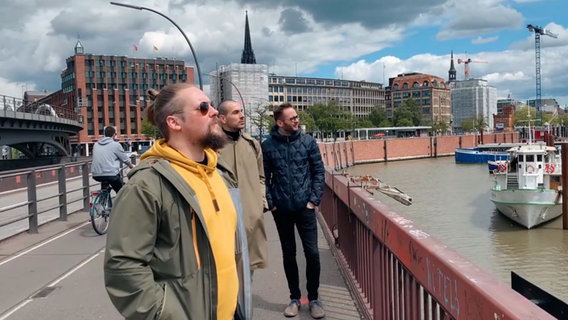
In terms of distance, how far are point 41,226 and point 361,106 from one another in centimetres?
15663

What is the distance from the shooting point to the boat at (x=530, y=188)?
2355 centimetres

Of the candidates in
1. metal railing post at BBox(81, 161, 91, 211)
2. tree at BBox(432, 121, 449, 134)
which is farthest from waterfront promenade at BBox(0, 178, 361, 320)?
tree at BBox(432, 121, 449, 134)

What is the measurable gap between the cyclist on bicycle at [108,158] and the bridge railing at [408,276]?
4999 millimetres

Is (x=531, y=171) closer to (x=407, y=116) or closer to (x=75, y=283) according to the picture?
(x=75, y=283)

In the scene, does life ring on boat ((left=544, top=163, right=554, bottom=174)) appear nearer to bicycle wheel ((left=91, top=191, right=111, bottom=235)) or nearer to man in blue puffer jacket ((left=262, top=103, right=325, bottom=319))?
bicycle wheel ((left=91, top=191, right=111, bottom=235))

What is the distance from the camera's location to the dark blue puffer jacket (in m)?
4.68

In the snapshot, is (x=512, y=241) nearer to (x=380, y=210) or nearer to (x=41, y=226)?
(x=41, y=226)

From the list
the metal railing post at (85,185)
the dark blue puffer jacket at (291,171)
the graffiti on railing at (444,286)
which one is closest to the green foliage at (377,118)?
the metal railing post at (85,185)

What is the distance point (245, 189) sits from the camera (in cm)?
418

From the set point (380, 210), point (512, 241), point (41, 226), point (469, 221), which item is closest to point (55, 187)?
Answer: point (41, 226)

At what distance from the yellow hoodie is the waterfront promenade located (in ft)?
8.42

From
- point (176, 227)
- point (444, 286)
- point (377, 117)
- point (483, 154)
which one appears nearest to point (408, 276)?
point (444, 286)

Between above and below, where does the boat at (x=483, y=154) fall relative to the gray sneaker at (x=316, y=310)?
below

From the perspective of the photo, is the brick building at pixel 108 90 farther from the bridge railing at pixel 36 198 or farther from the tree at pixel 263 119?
the bridge railing at pixel 36 198
